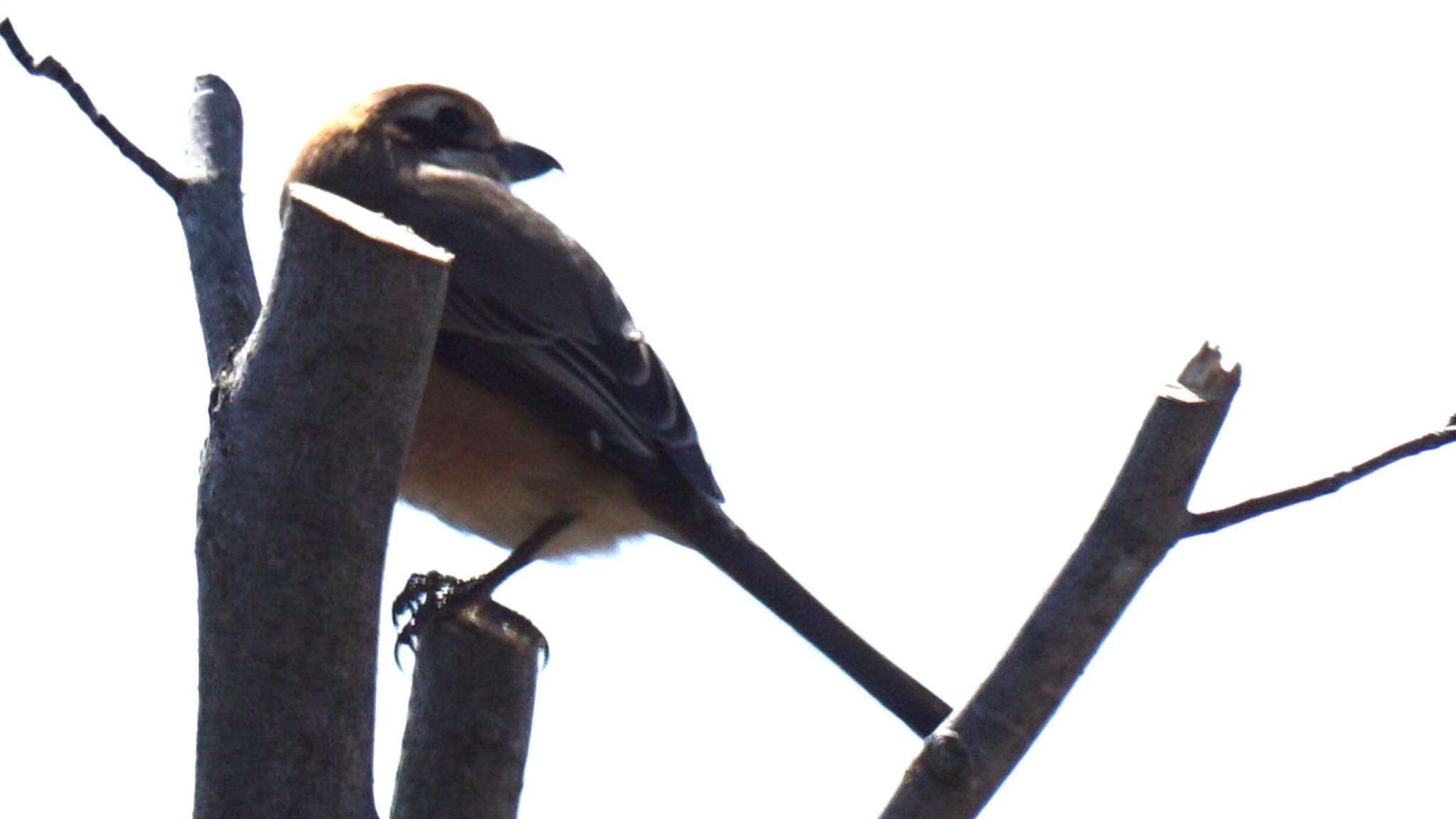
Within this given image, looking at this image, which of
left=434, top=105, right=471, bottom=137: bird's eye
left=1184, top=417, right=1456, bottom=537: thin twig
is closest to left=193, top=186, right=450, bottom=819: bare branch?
left=1184, top=417, right=1456, bottom=537: thin twig

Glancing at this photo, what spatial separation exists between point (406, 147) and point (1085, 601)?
147 inches

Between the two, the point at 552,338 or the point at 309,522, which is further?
the point at 552,338

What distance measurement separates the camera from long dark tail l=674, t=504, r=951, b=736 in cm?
421

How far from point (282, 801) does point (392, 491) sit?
462 mm

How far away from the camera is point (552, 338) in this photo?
208 inches

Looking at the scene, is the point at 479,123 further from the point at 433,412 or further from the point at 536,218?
the point at 433,412

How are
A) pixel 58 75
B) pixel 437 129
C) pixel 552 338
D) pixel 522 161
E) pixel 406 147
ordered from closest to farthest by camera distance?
pixel 58 75
pixel 552 338
pixel 406 147
pixel 437 129
pixel 522 161

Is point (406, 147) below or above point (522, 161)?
below

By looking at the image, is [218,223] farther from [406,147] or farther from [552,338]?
[406,147]

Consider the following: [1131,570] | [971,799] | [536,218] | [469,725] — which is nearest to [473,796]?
[469,725]

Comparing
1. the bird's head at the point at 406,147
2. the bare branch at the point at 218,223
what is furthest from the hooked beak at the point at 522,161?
the bare branch at the point at 218,223

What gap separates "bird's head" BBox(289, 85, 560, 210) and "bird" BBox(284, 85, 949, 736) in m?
0.29

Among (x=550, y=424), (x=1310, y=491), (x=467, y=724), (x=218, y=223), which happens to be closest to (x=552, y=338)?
(x=550, y=424)

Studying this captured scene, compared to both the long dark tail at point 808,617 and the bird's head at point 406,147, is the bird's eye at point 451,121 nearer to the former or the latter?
the bird's head at point 406,147
